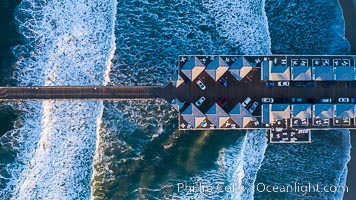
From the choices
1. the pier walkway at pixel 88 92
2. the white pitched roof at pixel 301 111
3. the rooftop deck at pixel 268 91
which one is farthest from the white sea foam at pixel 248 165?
the pier walkway at pixel 88 92

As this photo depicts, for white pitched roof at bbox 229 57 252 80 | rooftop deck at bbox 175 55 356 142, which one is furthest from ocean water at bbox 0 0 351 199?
white pitched roof at bbox 229 57 252 80

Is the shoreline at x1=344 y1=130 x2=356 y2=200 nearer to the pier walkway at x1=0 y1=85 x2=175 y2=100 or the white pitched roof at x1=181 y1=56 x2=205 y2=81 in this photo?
the white pitched roof at x1=181 y1=56 x2=205 y2=81

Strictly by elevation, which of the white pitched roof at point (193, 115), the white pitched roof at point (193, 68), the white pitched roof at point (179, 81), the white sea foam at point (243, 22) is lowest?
the white pitched roof at point (193, 115)

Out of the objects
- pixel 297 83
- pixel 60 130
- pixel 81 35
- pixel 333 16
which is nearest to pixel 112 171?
pixel 60 130

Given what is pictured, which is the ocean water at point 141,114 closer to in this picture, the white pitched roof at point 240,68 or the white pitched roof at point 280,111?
the white pitched roof at point 240,68

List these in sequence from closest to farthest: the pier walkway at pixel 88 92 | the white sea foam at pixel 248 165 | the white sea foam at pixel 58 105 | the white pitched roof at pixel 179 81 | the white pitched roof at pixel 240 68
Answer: the white pitched roof at pixel 240 68, the pier walkway at pixel 88 92, the white pitched roof at pixel 179 81, the white sea foam at pixel 58 105, the white sea foam at pixel 248 165

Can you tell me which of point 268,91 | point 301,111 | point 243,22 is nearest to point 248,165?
point 301,111

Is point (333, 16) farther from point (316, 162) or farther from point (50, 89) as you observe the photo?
point (50, 89)
